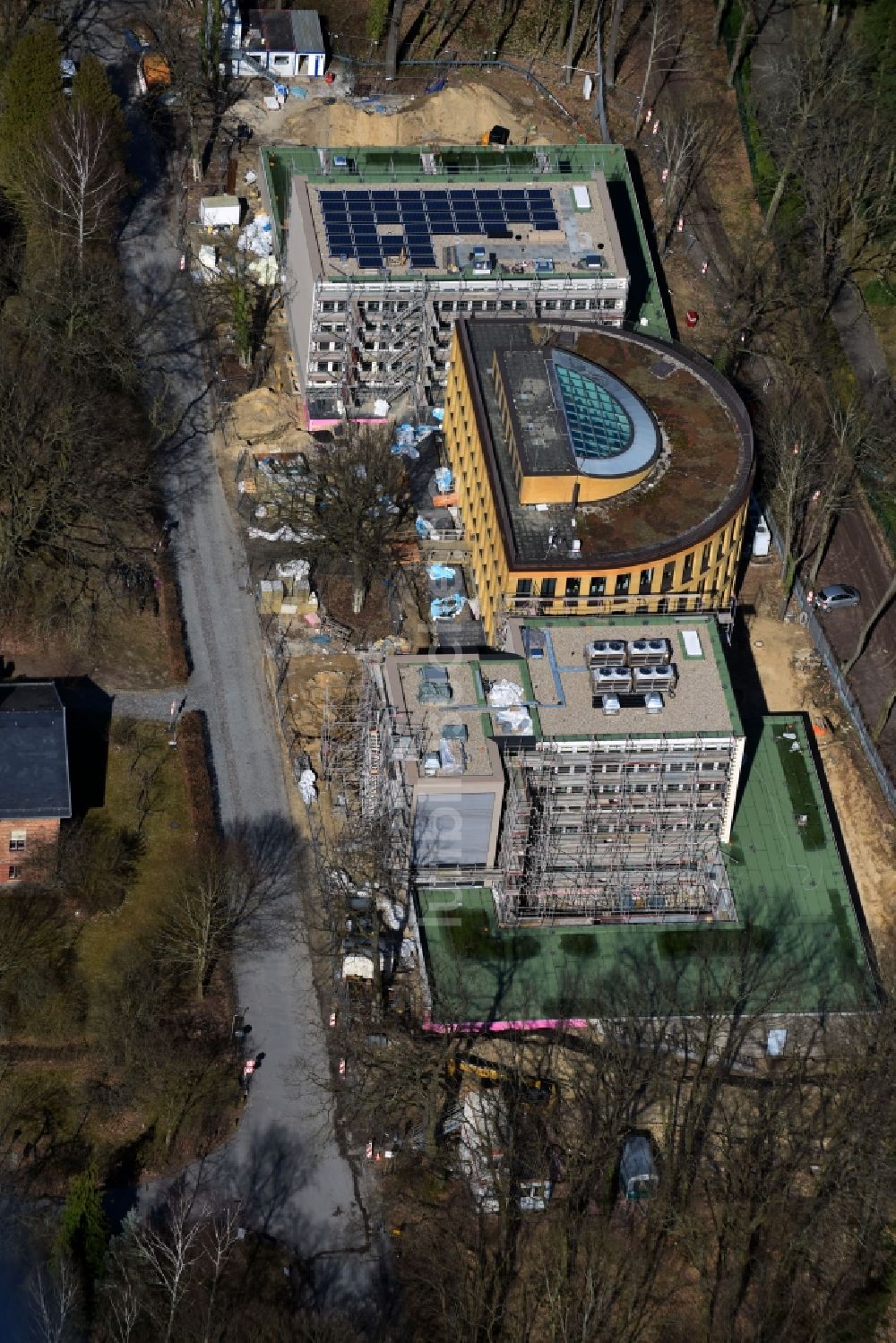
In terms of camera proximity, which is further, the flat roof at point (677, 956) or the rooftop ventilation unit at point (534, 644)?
the rooftop ventilation unit at point (534, 644)

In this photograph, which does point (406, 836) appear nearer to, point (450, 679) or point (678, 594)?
point (450, 679)

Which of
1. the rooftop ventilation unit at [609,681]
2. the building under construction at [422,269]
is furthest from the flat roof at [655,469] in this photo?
the rooftop ventilation unit at [609,681]

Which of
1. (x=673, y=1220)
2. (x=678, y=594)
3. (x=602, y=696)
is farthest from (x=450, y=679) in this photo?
(x=673, y=1220)

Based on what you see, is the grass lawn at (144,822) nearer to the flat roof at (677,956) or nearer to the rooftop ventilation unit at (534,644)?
the flat roof at (677,956)

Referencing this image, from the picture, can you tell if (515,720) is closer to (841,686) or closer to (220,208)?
(841,686)

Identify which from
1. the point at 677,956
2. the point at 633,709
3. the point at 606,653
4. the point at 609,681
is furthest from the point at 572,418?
the point at 677,956
